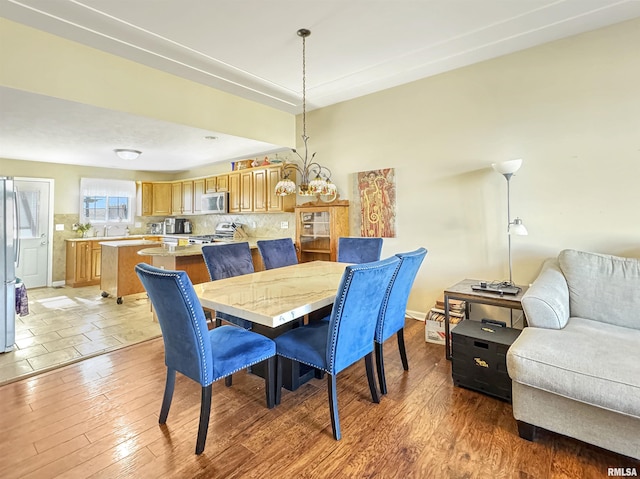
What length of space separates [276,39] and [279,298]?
228cm

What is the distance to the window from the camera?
6.15 m

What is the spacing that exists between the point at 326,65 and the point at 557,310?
117 inches

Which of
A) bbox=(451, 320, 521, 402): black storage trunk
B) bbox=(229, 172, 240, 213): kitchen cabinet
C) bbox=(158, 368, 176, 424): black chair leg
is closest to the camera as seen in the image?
bbox=(158, 368, 176, 424): black chair leg

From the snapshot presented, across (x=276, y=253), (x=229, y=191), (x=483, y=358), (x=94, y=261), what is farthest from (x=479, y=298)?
(x=94, y=261)

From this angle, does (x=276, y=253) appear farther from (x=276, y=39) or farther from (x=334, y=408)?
(x=276, y=39)

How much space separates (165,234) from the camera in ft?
22.7

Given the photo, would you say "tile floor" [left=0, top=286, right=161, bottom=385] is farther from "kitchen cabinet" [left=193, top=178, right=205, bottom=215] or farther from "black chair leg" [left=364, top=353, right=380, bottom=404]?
"black chair leg" [left=364, top=353, right=380, bottom=404]

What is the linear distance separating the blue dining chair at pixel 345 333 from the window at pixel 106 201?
6181mm

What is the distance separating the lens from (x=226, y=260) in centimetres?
298

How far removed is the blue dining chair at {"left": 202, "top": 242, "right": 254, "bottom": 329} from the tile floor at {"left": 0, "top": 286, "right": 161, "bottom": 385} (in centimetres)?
117

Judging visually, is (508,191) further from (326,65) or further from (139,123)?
(139,123)

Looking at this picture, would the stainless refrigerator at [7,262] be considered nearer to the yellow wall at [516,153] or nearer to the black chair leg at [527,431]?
the yellow wall at [516,153]

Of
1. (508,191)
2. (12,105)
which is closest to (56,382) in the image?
(12,105)

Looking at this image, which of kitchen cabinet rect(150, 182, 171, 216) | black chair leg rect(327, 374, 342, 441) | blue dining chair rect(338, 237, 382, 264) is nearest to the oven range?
kitchen cabinet rect(150, 182, 171, 216)
